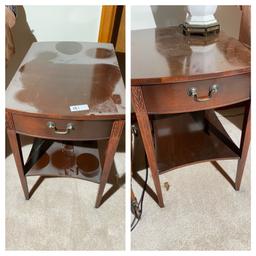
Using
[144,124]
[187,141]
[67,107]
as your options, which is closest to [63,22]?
[67,107]

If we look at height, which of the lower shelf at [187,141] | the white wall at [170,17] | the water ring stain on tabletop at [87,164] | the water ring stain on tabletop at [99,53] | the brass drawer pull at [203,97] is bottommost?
the water ring stain on tabletop at [87,164]

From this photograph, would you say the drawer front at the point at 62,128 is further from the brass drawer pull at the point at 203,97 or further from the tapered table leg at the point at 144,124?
the brass drawer pull at the point at 203,97

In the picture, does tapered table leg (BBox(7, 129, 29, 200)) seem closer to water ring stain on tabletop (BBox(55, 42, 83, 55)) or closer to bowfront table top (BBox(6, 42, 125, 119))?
bowfront table top (BBox(6, 42, 125, 119))

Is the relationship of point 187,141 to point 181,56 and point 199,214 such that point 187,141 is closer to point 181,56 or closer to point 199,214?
point 199,214

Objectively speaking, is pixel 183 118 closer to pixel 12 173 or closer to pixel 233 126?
pixel 233 126

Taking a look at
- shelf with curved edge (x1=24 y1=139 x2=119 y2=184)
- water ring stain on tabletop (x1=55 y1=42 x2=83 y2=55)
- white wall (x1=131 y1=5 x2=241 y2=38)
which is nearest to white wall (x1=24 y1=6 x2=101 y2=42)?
water ring stain on tabletop (x1=55 y1=42 x2=83 y2=55)

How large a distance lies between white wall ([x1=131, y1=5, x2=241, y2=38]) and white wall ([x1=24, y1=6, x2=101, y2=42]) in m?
0.13

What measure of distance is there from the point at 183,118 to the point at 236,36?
0.37m

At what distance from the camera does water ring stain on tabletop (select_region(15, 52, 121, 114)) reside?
2.97ft

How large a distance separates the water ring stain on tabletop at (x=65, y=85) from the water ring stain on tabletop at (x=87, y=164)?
30 centimetres

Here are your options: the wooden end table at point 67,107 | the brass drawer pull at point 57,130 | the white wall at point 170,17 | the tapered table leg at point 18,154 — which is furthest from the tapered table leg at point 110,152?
the white wall at point 170,17

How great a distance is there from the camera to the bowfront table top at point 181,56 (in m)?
0.87

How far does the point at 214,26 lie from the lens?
107 cm
